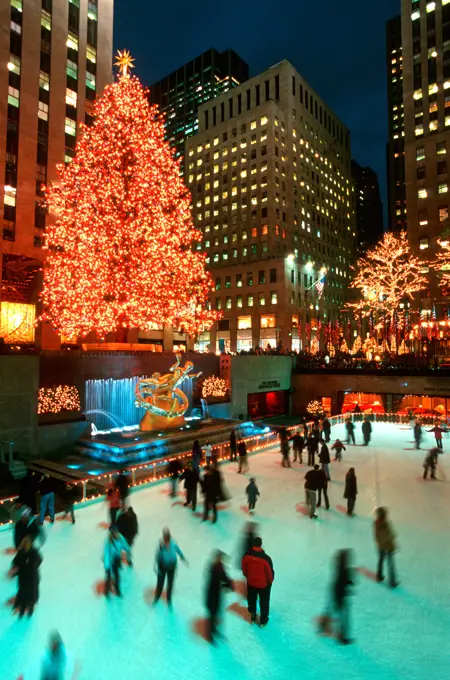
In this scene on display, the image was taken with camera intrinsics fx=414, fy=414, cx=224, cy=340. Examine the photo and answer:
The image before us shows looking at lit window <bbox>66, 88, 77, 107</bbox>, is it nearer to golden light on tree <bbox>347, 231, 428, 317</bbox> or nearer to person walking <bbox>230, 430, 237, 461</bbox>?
golden light on tree <bbox>347, 231, 428, 317</bbox>

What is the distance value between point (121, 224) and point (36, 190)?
18.2 m

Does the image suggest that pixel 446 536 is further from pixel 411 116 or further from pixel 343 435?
pixel 411 116

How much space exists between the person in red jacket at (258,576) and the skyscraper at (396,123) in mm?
132712

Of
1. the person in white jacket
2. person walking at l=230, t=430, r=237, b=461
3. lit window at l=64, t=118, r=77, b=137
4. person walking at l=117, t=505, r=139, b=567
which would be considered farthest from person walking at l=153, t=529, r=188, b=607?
lit window at l=64, t=118, r=77, b=137

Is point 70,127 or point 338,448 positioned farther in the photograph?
point 70,127

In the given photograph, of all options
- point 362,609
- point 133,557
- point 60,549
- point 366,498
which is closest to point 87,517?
point 60,549

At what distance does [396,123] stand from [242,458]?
14016 cm

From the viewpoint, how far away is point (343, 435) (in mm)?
23562

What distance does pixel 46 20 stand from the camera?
39.7m

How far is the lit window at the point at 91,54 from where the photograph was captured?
Answer: 43.5m

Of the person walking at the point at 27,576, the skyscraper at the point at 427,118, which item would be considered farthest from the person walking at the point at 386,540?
the skyscraper at the point at 427,118

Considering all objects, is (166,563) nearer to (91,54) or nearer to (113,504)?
(113,504)

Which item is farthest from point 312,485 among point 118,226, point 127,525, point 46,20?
point 46,20

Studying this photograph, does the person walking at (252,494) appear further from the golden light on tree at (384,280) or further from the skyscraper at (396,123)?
the skyscraper at (396,123)
